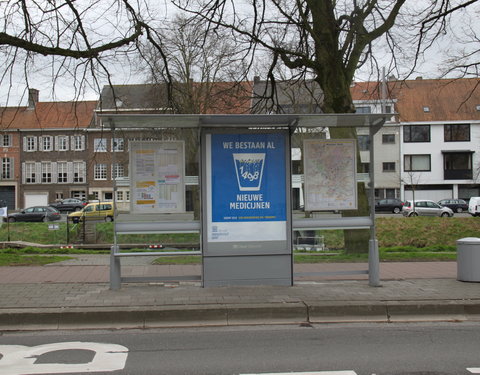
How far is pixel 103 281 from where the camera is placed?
8.95m

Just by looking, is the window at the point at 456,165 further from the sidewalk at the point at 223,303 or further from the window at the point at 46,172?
the sidewalk at the point at 223,303

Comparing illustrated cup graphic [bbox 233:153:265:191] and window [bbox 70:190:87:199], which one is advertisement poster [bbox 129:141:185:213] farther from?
window [bbox 70:190:87:199]

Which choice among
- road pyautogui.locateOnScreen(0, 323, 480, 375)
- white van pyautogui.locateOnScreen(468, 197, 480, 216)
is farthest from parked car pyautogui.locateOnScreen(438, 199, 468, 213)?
road pyautogui.locateOnScreen(0, 323, 480, 375)

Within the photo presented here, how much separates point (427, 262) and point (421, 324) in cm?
563

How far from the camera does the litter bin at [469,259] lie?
8.75 m

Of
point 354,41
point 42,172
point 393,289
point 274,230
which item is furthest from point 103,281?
point 42,172

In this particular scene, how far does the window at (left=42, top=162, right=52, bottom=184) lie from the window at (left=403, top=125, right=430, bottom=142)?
41.6 m

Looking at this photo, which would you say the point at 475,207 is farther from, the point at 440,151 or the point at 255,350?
the point at 255,350

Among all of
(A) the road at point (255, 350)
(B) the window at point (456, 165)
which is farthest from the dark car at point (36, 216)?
(B) the window at point (456, 165)

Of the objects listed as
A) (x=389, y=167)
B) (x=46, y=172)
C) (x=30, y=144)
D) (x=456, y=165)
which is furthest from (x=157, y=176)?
(x=30, y=144)

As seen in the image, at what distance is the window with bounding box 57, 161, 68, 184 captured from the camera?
60906 millimetres

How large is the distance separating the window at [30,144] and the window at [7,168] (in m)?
2.47

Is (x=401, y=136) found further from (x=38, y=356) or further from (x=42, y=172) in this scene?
(x=38, y=356)

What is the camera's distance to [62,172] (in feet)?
200
